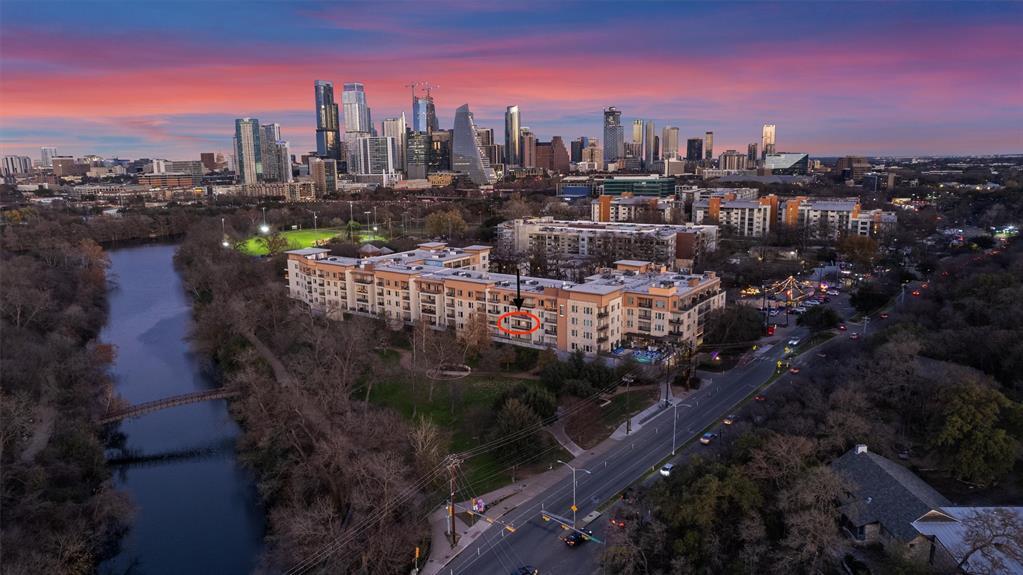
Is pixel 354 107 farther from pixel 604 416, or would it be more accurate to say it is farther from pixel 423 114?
pixel 604 416

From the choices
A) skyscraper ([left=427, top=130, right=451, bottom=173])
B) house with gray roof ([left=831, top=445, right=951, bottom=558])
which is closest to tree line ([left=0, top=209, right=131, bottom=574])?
house with gray roof ([left=831, top=445, right=951, bottom=558])

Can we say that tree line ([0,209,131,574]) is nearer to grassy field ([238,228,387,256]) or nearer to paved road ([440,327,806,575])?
paved road ([440,327,806,575])

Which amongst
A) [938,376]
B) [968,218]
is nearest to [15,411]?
[938,376]

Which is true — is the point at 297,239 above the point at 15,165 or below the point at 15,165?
below

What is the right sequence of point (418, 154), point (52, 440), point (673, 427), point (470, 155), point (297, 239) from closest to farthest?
point (52, 440) → point (673, 427) → point (297, 239) → point (470, 155) → point (418, 154)

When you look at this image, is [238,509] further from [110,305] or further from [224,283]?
[110,305]

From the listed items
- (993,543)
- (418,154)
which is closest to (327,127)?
(418,154)
